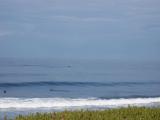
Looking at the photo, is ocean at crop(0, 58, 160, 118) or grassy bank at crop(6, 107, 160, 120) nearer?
grassy bank at crop(6, 107, 160, 120)

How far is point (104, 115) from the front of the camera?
60.5 ft

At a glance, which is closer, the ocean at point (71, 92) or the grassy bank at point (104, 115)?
the grassy bank at point (104, 115)

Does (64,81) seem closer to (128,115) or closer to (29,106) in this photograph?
(29,106)

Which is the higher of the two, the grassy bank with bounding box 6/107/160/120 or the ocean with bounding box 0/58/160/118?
the ocean with bounding box 0/58/160/118

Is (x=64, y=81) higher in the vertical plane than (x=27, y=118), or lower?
higher

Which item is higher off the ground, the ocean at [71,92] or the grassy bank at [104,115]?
the ocean at [71,92]

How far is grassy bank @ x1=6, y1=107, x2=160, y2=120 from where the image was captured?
17.6 metres

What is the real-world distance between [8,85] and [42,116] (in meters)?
35.6

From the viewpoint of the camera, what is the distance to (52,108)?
28.0 metres

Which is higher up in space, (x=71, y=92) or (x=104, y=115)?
(x=71, y=92)

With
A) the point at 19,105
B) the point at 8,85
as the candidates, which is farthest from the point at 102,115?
the point at 8,85

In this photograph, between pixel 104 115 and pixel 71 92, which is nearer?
pixel 104 115

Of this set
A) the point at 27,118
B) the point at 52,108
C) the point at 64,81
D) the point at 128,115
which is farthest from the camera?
the point at 64,81

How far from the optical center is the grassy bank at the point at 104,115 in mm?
17578
